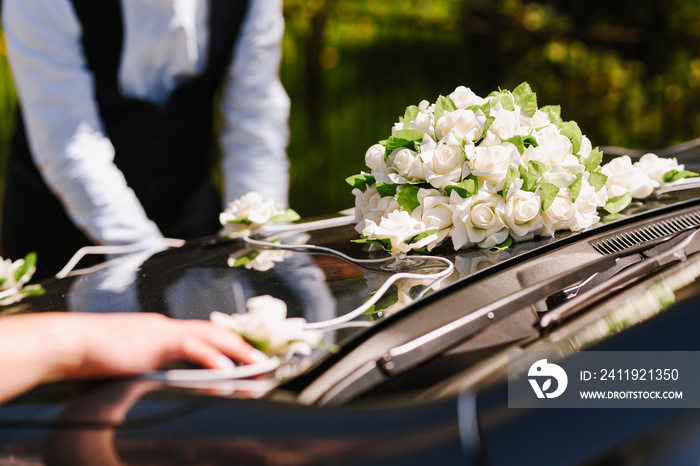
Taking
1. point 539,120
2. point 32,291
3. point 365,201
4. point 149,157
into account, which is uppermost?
point 539,120

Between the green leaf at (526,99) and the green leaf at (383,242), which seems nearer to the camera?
the green leaf at (383,242)

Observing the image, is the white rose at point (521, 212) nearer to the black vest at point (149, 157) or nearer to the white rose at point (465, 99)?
the white rose at point (465, 99)

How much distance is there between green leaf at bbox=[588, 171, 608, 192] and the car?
78mm

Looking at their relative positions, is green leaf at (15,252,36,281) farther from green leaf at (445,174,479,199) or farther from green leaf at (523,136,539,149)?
green leaf at (523,136,539,149)

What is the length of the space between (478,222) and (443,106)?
0.97ft

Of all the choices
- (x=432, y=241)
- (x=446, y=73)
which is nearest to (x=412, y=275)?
(x=432, y=241)

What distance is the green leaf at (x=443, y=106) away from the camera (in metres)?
1.40

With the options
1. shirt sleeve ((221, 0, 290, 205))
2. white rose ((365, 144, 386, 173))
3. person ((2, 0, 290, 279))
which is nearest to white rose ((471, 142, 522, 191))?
A: white rose ((365, 144, 386, 173))

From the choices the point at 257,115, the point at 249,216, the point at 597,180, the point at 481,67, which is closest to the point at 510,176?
the point at 597,180

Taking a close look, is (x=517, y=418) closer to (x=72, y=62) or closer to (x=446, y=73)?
(x=72, y=62)

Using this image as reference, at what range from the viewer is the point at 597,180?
1.42 metres

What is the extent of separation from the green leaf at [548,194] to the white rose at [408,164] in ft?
0.77

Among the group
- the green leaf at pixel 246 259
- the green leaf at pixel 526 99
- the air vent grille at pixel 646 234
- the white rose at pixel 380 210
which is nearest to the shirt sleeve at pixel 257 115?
the green leaf at pixel 246 259

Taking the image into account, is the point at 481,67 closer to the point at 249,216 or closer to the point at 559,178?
the point at 249,216
